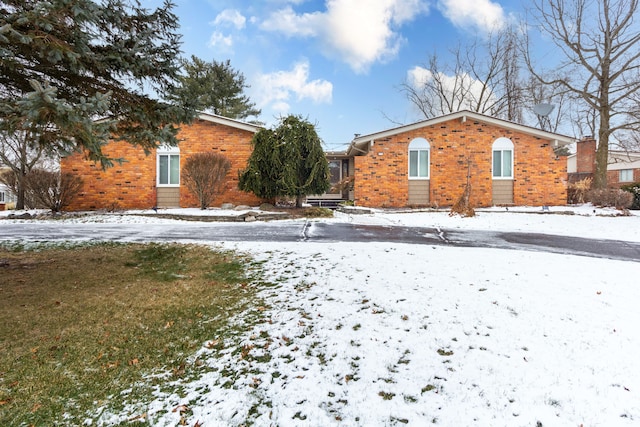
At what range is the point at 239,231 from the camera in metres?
9.27

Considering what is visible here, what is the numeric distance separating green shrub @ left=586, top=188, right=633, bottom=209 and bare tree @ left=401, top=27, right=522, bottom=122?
12.5 m

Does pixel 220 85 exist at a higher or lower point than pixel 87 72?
higher

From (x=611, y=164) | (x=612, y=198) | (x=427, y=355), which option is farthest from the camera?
(x=611, y=164)

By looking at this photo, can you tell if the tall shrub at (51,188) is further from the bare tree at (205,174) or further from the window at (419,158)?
the window at (419,158)

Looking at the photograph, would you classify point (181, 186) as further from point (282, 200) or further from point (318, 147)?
point (318, 147)

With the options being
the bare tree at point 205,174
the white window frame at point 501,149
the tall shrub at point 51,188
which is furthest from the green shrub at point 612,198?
the tall shrub at point 51,188

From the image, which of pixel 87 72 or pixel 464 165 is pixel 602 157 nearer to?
pixel 464 165

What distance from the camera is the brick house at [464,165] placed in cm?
1619

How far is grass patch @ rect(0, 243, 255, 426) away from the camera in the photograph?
8.21ft

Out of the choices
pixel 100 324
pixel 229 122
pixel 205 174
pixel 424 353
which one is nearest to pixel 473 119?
pixel 229 122

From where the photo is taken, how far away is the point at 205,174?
43.4 feet

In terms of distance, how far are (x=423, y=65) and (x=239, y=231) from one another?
26555mm

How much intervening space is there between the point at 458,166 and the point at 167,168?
13.5m

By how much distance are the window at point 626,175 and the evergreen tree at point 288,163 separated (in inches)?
1265
